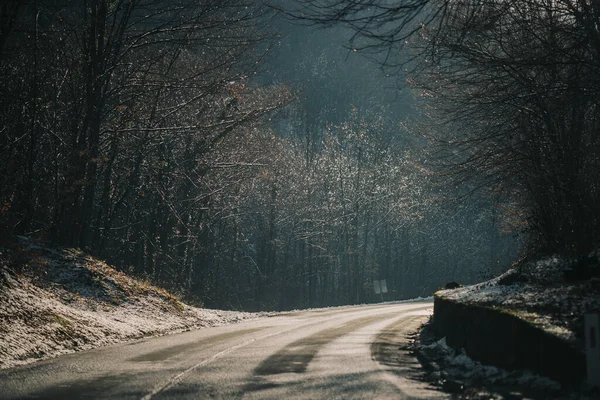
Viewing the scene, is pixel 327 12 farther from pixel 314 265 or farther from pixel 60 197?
pixel 314 265

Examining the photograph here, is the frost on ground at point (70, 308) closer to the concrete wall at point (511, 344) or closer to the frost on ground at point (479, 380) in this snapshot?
the frost on ground at point (479, 380)

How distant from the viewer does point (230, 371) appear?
9.62 m

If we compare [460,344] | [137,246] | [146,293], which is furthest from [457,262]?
[460,344]

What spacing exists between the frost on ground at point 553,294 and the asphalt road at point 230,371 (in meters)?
1.70

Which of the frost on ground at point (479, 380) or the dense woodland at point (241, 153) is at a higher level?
the dense woodland at point (241, 153)

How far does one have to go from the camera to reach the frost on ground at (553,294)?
8684mm

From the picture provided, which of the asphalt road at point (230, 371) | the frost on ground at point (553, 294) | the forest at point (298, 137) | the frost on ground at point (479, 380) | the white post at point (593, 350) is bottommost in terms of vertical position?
the frost on ground at point (479, 380)

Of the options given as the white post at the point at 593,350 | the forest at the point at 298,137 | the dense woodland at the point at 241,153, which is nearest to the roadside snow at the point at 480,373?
the white post at the point at 593,350

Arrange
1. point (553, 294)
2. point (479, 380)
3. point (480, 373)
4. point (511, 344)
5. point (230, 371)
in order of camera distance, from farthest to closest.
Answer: point (553, 294)
point (230, 371)
point (480, 373)
point (511, 344)
point (479, 380)

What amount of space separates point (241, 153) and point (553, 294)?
2255 cm

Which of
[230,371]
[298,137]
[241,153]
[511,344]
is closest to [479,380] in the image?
[511,344]

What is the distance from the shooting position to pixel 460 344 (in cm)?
1198

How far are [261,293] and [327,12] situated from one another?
42.4m

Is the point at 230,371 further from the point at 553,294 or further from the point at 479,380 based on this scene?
the point at 553,294
